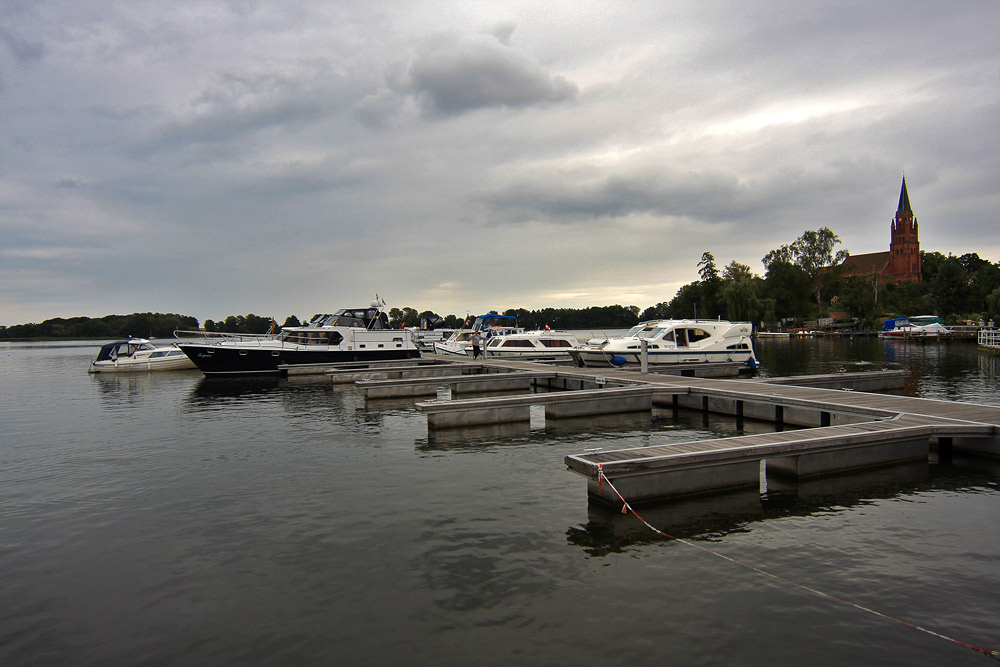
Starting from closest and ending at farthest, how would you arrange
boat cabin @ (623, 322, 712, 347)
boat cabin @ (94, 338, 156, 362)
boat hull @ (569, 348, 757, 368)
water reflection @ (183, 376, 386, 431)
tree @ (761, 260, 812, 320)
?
water reflection @ (183, 376, 386, 431), boat hull @ (569, 348, 757, 368), boat cabin @ (623, 322, 712, 347), boat cabin @ (94, 338, 156, 362), tree @ (761, 260, 812, 320)

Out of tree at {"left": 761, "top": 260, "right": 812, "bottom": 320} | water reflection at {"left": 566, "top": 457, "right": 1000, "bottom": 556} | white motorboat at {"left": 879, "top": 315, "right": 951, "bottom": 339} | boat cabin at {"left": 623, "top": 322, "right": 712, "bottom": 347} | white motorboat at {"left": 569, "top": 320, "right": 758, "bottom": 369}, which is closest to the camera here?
water reflection at {"left": 566, "top": 457, "right": 1000, "bottom": 556}

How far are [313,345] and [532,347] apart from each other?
525 inches

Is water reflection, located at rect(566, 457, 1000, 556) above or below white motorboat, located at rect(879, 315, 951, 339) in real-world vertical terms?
below

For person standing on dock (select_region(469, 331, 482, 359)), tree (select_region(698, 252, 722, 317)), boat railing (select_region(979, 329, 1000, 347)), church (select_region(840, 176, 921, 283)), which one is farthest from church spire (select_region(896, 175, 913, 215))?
person standing on dock (select_region(469, 331, 482, 359))

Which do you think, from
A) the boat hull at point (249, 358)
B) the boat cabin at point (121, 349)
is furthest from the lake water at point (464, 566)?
the boat cabin at point (121, 349)

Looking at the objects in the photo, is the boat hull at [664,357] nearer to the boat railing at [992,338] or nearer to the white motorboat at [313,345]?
the white motorboat at [313,345]

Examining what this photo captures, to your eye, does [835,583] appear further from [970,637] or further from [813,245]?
[813,245]

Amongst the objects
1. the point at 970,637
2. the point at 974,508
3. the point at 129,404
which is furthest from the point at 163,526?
the point at 129,404

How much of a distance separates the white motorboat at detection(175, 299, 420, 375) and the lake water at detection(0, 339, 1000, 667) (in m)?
22.6

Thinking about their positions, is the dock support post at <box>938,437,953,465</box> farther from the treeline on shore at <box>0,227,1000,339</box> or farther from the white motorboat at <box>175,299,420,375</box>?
the treeline on shore at <box>0,227,1000,339</box>

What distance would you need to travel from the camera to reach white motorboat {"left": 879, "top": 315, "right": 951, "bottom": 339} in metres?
68.3

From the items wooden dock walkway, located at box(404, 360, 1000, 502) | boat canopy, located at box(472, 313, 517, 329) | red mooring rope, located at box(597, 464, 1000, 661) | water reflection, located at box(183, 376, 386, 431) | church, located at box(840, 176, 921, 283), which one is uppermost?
church, located at box(840, 176, 921, 283)

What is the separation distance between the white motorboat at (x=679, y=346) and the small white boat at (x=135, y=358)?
29.1m

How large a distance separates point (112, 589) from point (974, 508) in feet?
36.9
